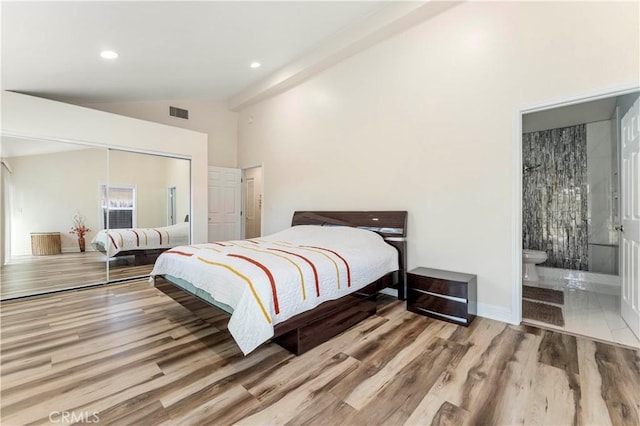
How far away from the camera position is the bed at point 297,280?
74.0 inches

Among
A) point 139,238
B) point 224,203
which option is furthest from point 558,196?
point 139,238

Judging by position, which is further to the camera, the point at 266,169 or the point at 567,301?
the point at 266,169

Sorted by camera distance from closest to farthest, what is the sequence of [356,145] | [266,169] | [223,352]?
[223,352]
[356,145]
[266,169]

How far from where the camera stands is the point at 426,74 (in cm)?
327

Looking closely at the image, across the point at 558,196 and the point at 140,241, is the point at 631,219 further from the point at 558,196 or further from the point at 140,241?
the point at 140,241

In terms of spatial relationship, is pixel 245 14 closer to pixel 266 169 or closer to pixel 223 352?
pixel 266 169

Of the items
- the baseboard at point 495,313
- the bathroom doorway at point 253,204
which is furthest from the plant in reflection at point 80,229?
the baseboard at point 495,313

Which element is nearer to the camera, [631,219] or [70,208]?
[631,219]

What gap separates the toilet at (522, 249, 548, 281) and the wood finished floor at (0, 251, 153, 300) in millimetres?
5940

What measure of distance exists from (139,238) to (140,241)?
6 centimetres

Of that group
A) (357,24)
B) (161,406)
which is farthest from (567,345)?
(357,24)

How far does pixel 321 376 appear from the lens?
1839mm

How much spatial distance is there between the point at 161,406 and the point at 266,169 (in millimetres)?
4423

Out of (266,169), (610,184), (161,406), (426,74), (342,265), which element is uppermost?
(426,74)
